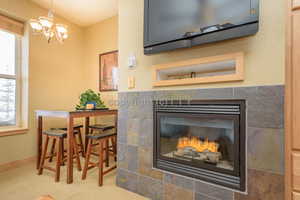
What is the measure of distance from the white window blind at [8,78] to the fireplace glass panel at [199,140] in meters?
2.54

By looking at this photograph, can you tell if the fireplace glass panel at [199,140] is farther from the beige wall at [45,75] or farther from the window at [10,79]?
the window at [10,79]

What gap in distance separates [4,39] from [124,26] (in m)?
2.08

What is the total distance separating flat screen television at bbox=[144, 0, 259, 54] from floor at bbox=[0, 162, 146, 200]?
1645mm

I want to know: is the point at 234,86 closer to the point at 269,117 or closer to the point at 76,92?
the point at 269,117

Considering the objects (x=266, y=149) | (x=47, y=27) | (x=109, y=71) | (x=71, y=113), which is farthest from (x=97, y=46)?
(x=266, y=149)

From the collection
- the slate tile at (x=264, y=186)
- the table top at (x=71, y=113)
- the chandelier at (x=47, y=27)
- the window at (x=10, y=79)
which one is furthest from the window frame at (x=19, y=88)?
the slate tile at (x=264, y=186)

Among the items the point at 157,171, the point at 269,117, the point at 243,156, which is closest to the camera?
the point at 269,117

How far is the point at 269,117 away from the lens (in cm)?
110

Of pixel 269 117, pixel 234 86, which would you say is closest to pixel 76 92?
pixel 234 86

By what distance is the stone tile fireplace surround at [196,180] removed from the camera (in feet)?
3.58

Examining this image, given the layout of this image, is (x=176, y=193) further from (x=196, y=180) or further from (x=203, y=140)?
(x=203, y=140)

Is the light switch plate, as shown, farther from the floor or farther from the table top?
the floor

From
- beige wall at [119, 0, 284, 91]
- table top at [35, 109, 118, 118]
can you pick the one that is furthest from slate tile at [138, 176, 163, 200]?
table top at [35, 109, 118, 118]

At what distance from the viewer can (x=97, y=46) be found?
3.28m
